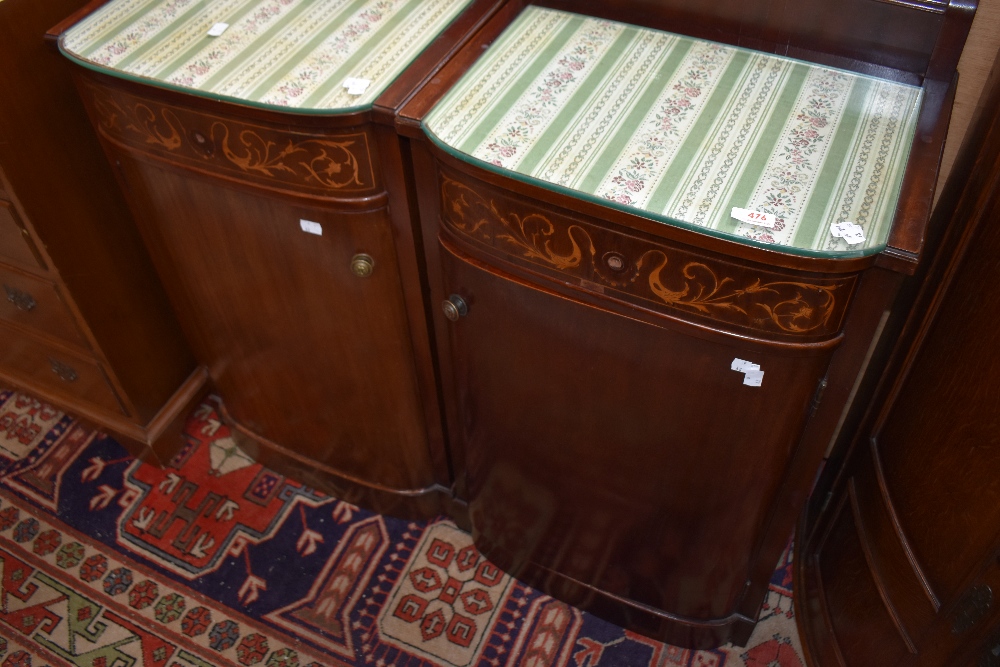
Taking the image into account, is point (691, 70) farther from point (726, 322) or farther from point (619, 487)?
point (619, 487)

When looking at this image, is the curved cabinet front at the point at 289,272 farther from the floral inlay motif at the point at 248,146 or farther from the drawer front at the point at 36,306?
the drawer front at the point at 36,306

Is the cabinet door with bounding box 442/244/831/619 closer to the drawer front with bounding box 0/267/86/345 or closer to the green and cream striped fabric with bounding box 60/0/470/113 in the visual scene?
the green and cream striped fabric with bounding box 60/0/470/113

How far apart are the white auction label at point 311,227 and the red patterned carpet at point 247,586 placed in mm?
769

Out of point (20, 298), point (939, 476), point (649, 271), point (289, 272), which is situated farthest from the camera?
point (20, 298)

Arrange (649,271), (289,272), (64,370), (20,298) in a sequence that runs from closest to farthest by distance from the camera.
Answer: (649,271), (289,272), (20,298), (64,370)

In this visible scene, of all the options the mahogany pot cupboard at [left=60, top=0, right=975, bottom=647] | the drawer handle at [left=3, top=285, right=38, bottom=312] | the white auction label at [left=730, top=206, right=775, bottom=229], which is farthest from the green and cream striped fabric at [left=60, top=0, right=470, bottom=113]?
the drawer handle at [left=3, top=285, right=38, bottom=312]

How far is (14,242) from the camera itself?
1.44m

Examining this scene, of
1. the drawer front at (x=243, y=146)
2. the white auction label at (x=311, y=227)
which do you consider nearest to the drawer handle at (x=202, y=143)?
the drawer front at (x=243, y=146)

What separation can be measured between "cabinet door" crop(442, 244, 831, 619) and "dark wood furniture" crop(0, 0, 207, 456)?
2.39 feet

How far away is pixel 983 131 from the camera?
1025mm

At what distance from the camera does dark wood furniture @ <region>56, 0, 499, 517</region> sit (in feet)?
3.63

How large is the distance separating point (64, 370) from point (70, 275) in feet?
1.14

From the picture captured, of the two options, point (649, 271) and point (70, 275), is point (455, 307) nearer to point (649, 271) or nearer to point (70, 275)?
point (649, 271)

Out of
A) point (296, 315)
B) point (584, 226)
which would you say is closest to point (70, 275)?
point (296, 315)
